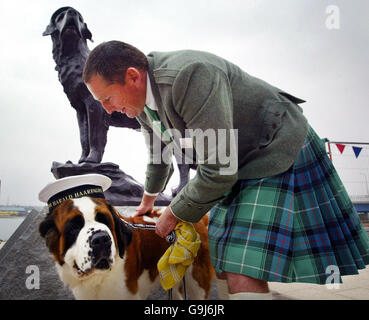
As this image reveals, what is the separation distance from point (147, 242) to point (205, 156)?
44 cm

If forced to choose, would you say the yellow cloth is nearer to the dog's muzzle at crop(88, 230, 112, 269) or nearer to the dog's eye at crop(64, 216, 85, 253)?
the dog's muzzle at crop(88, 230, 112, 269)

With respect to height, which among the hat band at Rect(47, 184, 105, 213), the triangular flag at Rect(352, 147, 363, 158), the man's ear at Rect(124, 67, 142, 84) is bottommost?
the triangular flag at Rect(352, 147, 363, 158)

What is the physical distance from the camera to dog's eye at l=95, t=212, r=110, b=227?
988mm

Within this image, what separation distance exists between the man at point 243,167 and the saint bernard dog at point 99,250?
5.2 inches

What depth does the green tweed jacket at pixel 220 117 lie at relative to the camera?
0.95 meters

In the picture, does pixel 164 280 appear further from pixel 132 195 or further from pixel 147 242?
pixel 132 195

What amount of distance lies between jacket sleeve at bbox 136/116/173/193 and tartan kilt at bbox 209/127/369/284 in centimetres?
40

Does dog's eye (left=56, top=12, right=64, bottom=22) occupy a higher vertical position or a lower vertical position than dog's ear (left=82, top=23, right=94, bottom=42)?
higher

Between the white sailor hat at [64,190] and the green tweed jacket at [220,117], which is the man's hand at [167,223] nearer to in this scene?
the green tweed jacket at [220,117]

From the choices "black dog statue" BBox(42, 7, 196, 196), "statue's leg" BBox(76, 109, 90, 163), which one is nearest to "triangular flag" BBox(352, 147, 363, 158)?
"black dog statue" BBox(42, 7, 196, 196)

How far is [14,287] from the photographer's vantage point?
1339 mm

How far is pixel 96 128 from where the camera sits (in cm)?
296

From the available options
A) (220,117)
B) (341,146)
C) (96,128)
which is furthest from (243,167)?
(341,146)

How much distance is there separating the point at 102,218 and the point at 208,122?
1.58 ft
